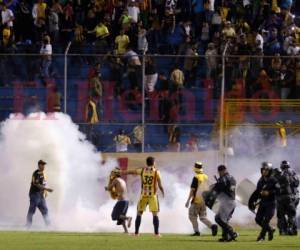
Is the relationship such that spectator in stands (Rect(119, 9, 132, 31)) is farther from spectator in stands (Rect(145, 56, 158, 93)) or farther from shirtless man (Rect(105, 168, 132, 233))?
shirtless man (Rect(105, 168, 132, 233))

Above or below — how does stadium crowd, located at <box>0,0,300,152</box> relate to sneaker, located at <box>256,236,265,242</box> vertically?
above

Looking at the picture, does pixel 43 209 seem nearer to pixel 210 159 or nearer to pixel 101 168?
pixel 101 168

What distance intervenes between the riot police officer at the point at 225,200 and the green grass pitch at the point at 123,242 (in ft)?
0.92

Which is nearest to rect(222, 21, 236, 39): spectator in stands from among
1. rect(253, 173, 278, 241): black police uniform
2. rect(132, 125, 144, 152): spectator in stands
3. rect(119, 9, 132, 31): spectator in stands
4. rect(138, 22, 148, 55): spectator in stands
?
rect(138, 22, 148, 55): spectator in stands

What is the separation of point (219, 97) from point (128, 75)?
8.16 feet

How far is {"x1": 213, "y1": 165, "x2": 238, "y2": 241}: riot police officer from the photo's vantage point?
29625 mm

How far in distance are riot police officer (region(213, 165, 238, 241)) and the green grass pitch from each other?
281 mm

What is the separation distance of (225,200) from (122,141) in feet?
21.6

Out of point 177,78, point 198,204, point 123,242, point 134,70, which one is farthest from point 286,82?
point 123,242

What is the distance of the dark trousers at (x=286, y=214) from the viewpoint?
107ft

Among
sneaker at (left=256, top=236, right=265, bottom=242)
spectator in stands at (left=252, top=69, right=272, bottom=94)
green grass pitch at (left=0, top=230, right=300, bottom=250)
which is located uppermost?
spectator in stands at (left=252, top=69, right=272, bottom=94)

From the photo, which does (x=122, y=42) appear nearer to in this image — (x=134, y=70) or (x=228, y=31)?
(x=228, y=31)

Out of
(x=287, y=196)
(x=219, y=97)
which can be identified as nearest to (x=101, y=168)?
(x=219, y=97)

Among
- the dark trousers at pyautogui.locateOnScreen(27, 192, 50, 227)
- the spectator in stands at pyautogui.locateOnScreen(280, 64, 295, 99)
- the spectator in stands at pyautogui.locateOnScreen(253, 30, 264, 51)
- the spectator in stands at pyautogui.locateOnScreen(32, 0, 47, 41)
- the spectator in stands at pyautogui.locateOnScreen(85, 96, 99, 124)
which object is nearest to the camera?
the dark trousers at pyautogui.locateOnScreen(27, 192, 50, 227)
